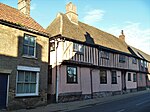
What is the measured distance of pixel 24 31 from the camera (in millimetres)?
14133

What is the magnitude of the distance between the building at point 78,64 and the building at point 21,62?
199 centimetres

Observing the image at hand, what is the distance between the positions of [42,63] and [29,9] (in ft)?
18.2

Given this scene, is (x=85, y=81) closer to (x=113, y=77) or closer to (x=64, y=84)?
(x=64, y=84)

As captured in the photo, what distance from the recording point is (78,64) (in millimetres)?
18391

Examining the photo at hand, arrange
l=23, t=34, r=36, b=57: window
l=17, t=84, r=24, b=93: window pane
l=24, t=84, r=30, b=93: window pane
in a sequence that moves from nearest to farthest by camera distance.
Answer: l=17, t=84, r=24, b=93: window pane, l=24, t=84, r=30, b=93: window pane, l=23, t=34, r=36, b=57: window

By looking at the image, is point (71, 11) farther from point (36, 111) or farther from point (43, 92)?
point (36, 111)

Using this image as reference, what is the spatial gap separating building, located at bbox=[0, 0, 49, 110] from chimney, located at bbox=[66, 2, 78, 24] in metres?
6.69

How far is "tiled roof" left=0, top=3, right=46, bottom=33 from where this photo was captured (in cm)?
1377

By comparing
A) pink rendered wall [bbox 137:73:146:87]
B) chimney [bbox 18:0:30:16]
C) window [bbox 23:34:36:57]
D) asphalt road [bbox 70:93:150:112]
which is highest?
chimney [bbox 18:0:30:16]

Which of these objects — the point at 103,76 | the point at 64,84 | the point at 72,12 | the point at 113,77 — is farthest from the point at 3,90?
the point at 113,77

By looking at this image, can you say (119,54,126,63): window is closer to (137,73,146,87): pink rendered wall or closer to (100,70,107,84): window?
(100,70,107,84): window

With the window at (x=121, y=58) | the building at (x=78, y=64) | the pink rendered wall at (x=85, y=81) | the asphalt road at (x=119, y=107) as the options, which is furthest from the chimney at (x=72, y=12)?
the asphalt road at (x=119, y=107)

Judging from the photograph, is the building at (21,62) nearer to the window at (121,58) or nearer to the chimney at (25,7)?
the chimney at (25,7)

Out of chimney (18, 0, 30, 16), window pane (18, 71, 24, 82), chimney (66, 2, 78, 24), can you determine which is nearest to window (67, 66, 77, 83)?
window pane (18, 71, 24, 82)
